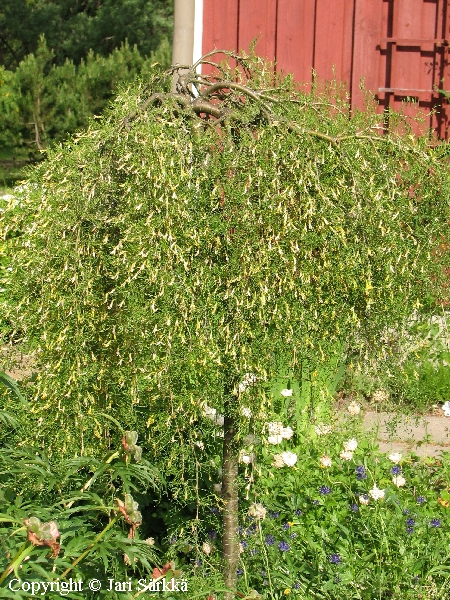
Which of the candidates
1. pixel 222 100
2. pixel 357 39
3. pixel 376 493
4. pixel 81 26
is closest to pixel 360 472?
pixel 376 493

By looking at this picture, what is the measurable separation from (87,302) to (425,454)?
2.47m

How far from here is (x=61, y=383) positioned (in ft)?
8.18

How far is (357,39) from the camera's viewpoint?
20.7 ft

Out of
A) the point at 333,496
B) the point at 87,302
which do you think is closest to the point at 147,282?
the point at 87,302

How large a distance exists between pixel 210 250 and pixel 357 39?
452cm

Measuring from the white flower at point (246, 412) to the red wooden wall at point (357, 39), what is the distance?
172 inches

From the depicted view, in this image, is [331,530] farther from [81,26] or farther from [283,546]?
[81,26]

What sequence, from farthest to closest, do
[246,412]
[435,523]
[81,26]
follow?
[81,26]
[435,523]
[246,412]

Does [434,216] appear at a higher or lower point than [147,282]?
higher

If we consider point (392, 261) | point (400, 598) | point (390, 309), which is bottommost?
point (400, 598)

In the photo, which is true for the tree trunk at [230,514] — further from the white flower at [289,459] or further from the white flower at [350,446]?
the white flower at [350,446]

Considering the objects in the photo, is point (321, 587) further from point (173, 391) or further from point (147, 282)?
point (147, 282)

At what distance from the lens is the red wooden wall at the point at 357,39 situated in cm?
627

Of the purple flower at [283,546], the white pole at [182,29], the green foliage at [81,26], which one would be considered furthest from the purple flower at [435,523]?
the green foliage at [81,26]
